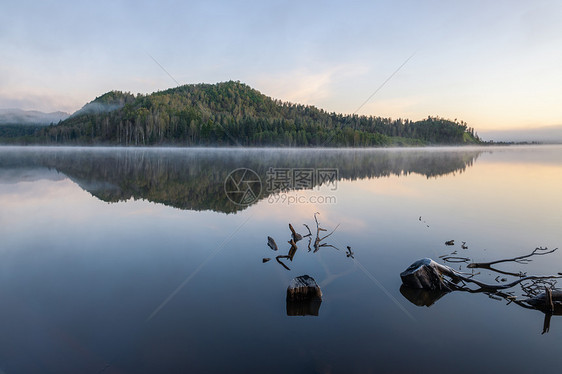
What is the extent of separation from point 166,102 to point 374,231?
198 metres

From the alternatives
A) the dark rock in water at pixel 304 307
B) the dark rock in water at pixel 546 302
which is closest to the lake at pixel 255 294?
the dark rock in water at pixel 304 307

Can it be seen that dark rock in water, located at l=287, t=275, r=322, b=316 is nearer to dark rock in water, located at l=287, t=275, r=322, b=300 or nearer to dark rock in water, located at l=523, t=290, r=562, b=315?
dark rock in water, located at l=287, t=275, r=322, b=300

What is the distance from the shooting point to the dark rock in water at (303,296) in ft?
21.7

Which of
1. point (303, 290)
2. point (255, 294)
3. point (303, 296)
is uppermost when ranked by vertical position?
point (303, 290)

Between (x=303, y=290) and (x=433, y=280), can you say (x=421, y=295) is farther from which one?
(x=303, y=290)

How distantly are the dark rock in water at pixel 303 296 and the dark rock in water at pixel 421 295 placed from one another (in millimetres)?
2072

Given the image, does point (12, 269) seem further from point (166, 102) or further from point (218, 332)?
point (166, 102)

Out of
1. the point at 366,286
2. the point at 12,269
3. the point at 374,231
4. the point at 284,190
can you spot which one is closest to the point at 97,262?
the point at 12,269

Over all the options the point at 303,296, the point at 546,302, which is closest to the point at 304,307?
the point at 303,296

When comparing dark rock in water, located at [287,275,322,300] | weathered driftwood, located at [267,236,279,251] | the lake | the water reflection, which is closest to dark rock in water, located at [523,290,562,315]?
the water reflection

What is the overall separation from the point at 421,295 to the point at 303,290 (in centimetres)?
278

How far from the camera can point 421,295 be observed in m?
7.29

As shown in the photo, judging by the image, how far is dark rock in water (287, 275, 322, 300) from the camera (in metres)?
6.92

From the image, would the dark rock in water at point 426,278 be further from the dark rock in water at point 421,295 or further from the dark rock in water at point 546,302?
the dark rock in water at point 546,302
